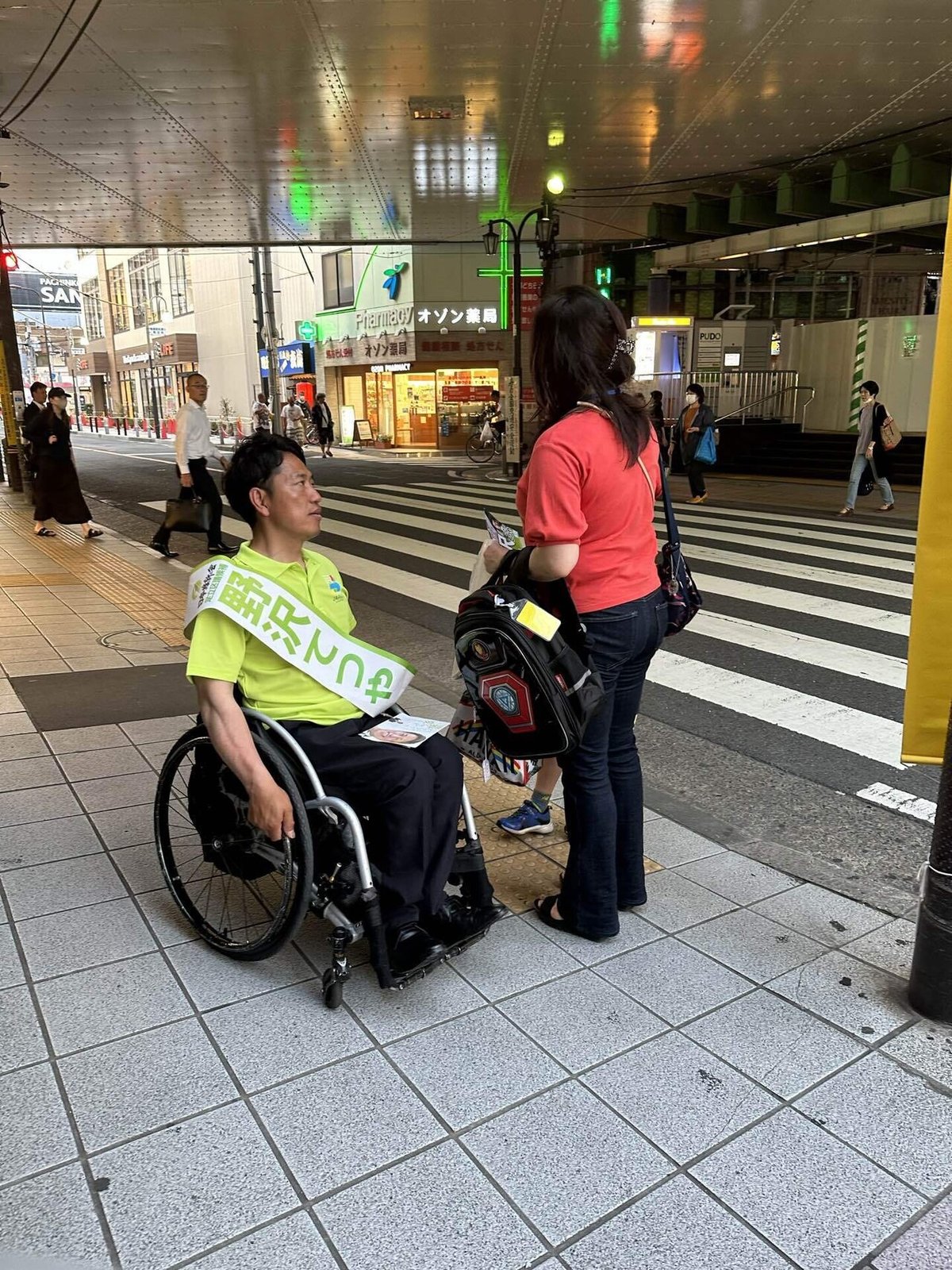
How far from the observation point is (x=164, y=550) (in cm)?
1000

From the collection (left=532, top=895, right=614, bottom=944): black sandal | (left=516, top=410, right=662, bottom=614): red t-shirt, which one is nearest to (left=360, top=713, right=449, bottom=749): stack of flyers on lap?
(left=516, top=410, right=662, bottom=614): red t-shirt

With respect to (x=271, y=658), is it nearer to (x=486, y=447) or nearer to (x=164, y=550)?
(x=164, y=550)

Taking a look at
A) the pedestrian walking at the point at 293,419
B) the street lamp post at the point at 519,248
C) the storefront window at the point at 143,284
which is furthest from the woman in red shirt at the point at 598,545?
the storefront window at the point at 143,284

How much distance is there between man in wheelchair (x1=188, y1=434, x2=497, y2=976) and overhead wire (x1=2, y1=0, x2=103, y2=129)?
28.5 ft

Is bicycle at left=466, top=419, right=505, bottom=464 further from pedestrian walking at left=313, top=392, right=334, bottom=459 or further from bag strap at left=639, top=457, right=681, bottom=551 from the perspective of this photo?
bag strap at left=639, top=457, right=681, bottom=551

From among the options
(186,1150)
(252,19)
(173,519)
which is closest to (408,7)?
(252,19)

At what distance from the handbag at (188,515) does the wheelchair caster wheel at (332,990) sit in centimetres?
740

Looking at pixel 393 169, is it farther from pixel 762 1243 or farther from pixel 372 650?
pixel 762 1243

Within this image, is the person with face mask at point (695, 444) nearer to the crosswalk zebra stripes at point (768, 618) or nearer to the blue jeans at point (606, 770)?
the crosswalk zebra stripes at point (768, 618)

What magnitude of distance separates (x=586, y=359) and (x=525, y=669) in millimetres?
880

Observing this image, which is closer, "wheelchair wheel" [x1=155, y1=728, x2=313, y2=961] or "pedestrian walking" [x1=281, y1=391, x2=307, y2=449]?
"wheelchair wheel" [x1=155, y1=728, x2=313, y2=961]

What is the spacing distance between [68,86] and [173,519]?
20.4ft

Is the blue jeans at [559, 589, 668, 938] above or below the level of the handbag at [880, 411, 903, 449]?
below

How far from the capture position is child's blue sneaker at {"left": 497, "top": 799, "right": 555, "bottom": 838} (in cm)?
362
